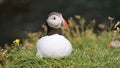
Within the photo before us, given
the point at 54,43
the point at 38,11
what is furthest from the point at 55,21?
A: the point at 38,11

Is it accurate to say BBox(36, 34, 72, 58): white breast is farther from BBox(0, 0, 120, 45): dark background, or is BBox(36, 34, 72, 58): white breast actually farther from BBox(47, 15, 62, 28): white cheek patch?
BBox(0, 0, 120, 45): dark background

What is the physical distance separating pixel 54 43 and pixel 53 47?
0.14 feet

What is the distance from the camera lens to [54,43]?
407 centimetres

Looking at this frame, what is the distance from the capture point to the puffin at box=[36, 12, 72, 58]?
407 cm

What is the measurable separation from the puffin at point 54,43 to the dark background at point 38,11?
19.4ft

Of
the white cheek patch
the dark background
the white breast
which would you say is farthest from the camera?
the dark background

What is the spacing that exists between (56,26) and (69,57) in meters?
0.41

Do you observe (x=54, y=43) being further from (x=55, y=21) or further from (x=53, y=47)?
(x=55, y=21)

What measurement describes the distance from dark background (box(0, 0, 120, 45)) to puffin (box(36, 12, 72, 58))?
5904 millimetres

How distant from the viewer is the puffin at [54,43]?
4.07 m

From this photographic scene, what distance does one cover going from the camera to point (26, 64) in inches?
171

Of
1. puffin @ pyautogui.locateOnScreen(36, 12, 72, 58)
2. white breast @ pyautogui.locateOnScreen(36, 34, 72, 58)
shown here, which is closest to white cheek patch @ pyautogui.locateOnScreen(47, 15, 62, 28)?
puffin @ pyautogui.locateOnScreen(36, 12, 72, 58)

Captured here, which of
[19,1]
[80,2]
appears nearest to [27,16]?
[19,1]

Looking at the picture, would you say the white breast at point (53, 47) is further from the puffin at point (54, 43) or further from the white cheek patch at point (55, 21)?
the white cheek patch at point (55, 21)
